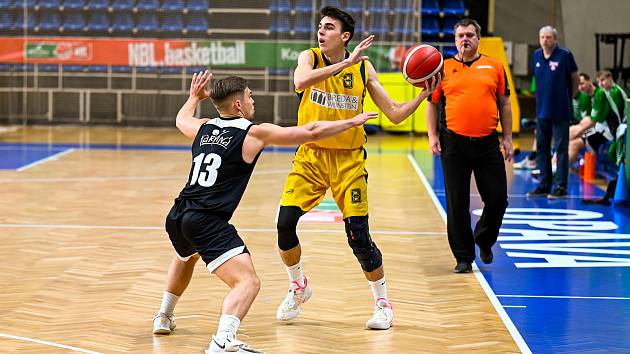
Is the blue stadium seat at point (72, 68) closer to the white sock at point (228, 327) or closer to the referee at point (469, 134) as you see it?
the referee at point (469, 134)

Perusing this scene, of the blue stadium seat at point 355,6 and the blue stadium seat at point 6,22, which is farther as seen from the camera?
the blue stadium seat at point 6,22

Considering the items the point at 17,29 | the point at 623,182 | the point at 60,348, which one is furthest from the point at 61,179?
the point at 17,29

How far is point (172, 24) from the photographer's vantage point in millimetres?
21750

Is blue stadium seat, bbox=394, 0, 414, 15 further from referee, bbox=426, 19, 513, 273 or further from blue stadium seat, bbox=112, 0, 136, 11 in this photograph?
referee, bbox=426, 19, 513, 273

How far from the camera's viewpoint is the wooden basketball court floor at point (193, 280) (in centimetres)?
566

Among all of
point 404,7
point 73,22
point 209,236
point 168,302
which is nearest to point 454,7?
point 404,7

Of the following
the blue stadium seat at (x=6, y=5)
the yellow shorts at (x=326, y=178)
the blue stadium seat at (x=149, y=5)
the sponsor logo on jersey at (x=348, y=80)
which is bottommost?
the yellow shorts at (x=326, y=178)

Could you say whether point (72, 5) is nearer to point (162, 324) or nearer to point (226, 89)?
point (162, 324)

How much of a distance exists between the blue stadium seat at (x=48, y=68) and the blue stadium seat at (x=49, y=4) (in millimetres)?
1459

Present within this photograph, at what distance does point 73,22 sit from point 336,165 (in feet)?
55.2

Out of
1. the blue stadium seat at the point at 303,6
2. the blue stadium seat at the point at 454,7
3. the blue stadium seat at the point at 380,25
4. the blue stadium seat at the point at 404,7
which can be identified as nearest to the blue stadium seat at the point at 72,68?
the blue stadium seat at the point at 303,6

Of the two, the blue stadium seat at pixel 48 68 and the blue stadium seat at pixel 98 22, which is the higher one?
the blue stadium seat at pixel 98 22

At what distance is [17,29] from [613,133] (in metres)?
13.2

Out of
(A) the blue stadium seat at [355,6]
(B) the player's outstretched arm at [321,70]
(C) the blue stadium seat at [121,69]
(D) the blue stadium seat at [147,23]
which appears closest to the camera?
(B) the player's outstretched arm at [321,70]
